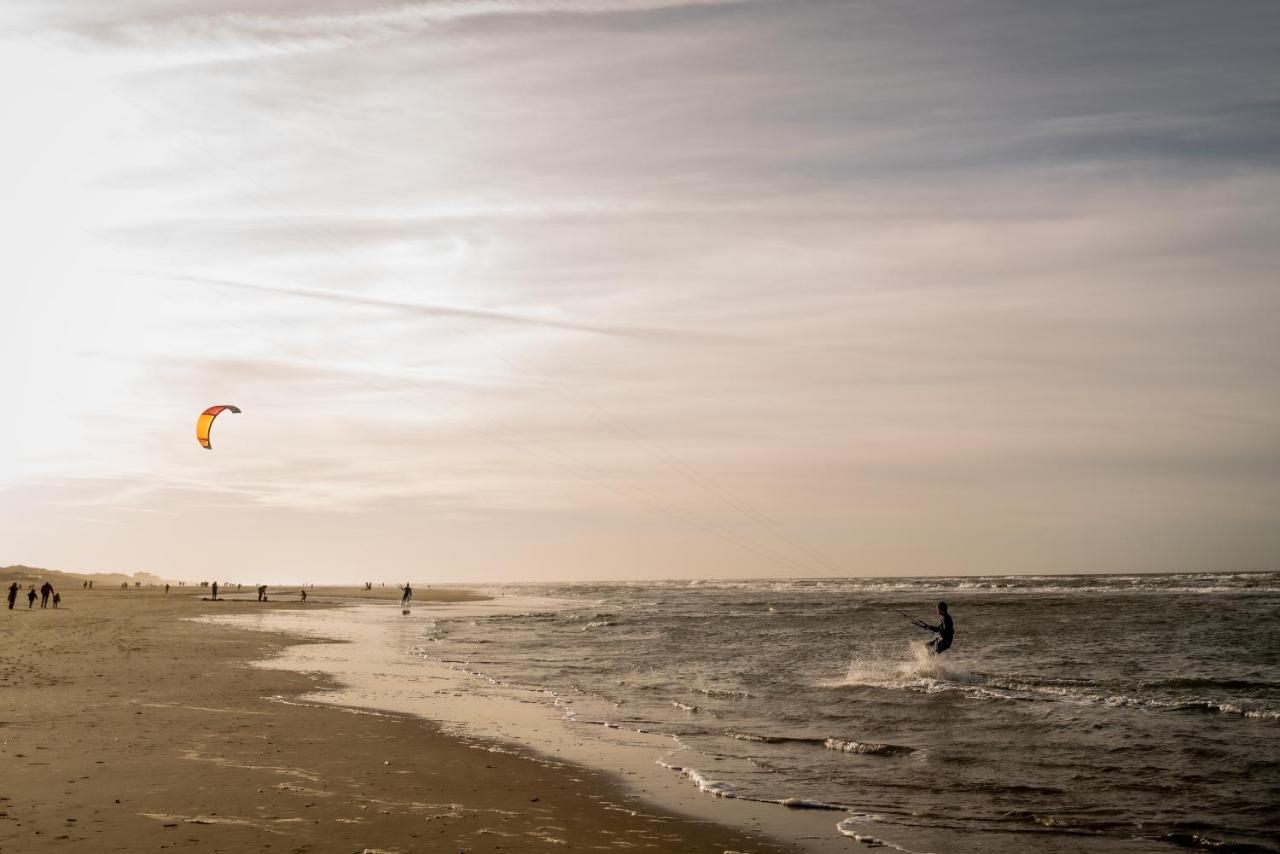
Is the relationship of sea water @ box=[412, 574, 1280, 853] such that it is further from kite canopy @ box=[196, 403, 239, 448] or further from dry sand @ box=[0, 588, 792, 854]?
kite canopy @ box=[196, 403, 239, 448]

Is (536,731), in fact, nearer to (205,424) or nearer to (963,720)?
(963,720)

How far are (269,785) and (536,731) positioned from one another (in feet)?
18.6

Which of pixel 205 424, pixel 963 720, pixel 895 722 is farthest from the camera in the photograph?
pixel 205 424

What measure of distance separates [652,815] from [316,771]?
4.12 m

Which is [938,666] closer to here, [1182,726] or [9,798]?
[1182,726]

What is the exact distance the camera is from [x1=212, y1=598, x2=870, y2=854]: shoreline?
10258 mm

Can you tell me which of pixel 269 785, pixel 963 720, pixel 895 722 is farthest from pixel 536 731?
pixel 963 720

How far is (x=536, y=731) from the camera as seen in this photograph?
50.3 feet

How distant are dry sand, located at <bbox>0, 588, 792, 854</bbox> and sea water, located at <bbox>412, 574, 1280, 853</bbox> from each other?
2.08 m

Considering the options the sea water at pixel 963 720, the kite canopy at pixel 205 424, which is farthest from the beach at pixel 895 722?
the kite canopy at pixel 205 424

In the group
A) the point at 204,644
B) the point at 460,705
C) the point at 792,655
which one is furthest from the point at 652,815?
the point at 204,644

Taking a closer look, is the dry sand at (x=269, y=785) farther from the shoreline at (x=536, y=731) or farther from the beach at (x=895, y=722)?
the beach at (x=895, y=722)

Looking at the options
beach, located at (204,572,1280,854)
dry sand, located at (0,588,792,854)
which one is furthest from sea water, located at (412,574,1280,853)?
dry sand, located at (0,588,792,854)

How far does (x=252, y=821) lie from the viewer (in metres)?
8.78
